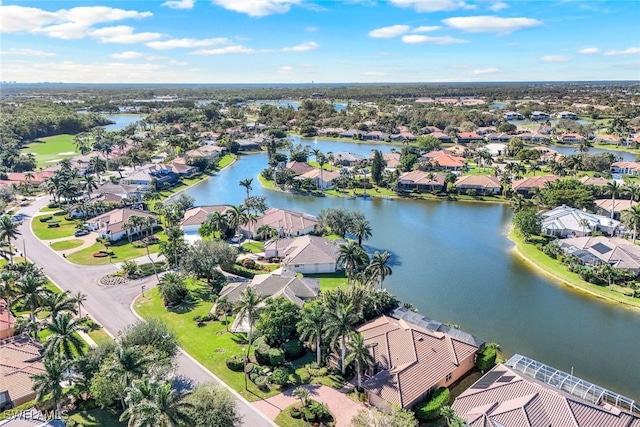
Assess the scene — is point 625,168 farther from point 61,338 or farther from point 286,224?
point 61,338

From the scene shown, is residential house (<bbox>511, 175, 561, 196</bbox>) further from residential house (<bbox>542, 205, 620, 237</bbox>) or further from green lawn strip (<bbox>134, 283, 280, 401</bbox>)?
green lawn strip (<bbox>134, 283, 280, 401</bbox>)

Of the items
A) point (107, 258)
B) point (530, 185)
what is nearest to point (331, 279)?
point (107, 258)

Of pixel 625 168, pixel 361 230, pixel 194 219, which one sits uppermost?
pixel 625 168

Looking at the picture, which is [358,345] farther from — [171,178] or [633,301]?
[171,178]

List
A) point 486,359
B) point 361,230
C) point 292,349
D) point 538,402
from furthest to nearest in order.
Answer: point 361,230
point 292,349
point 486,359
point 538,402

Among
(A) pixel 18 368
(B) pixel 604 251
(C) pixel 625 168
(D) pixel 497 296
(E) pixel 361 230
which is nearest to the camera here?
(A) pixel 18 368

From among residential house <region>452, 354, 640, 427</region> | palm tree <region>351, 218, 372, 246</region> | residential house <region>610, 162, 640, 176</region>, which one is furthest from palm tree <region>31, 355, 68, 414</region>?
residential house <region>610, 162, 640, 176</region>

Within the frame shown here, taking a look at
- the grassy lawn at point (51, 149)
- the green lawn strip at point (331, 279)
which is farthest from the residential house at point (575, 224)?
the grassy lawn at point (51, 149)

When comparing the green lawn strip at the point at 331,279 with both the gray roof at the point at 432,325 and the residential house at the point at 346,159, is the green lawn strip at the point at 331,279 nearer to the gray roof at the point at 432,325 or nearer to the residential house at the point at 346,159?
the gray roof at the point at 432,325
